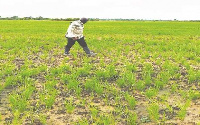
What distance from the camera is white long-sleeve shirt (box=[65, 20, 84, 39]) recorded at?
44.5 feet

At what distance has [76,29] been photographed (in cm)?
1366

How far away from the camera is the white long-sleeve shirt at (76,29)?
13.6 meters

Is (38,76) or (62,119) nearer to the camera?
(62,119)

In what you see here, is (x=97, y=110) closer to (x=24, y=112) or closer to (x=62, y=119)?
(x=62, y=119)

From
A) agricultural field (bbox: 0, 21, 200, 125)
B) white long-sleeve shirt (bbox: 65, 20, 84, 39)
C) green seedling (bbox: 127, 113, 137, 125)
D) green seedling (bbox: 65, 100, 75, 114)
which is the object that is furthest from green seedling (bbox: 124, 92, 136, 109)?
white long-sleeve shirt (bbox: 65, 20, 84, 39)

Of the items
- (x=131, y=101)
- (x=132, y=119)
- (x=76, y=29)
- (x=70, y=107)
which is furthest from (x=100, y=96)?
(x=76, y=29)

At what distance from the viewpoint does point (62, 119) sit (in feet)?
20.4

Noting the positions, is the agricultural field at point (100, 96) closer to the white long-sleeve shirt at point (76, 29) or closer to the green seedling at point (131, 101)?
the green seedling at point (131, 101)

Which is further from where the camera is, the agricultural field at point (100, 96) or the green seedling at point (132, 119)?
the agricultural field at point (100, 96)

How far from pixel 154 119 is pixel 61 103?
94.4 inches

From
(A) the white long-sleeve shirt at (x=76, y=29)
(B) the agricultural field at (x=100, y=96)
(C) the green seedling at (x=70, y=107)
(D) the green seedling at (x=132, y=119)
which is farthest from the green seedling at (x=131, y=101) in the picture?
(A) the white long-sleeve shirt at (x=76, y=29)

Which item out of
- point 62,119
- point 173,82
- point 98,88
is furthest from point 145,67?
point 62,119

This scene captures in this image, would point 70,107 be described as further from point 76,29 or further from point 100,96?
point 76,29

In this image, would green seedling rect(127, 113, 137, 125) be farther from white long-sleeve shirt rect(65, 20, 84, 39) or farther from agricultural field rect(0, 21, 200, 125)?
white long-sleeve shirt rect(65, 20, 84, 39)
